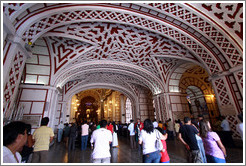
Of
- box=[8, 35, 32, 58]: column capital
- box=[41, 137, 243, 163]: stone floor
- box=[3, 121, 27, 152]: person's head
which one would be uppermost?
box=[8, 35, 32, 58]: column capital

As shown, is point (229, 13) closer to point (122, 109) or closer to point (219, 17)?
point (219, 17)

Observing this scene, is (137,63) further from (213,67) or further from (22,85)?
(22,85)

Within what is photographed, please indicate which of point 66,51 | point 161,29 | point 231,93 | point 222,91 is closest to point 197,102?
point 222,91

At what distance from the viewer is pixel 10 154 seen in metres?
1.18

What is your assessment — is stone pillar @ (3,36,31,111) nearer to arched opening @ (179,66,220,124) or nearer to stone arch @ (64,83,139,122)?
stone arch @ (64,83,139,122)

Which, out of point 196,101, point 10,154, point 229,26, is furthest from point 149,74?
point 10,154

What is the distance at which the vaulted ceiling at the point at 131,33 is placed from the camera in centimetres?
403

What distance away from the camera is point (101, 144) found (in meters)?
2.01

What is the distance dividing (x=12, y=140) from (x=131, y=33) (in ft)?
20.0

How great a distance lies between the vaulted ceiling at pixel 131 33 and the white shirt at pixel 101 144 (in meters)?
3.57

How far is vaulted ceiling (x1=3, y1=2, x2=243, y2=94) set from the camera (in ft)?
13.2

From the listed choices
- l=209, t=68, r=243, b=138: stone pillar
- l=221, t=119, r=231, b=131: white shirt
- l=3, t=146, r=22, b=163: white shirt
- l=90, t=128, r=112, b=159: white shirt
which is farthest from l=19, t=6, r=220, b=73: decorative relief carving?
l=90, t=128, r=112, b=159: white shirt

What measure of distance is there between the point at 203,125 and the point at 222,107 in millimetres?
4725

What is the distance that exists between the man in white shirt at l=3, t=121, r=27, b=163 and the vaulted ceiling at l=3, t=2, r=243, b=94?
3.08 m
